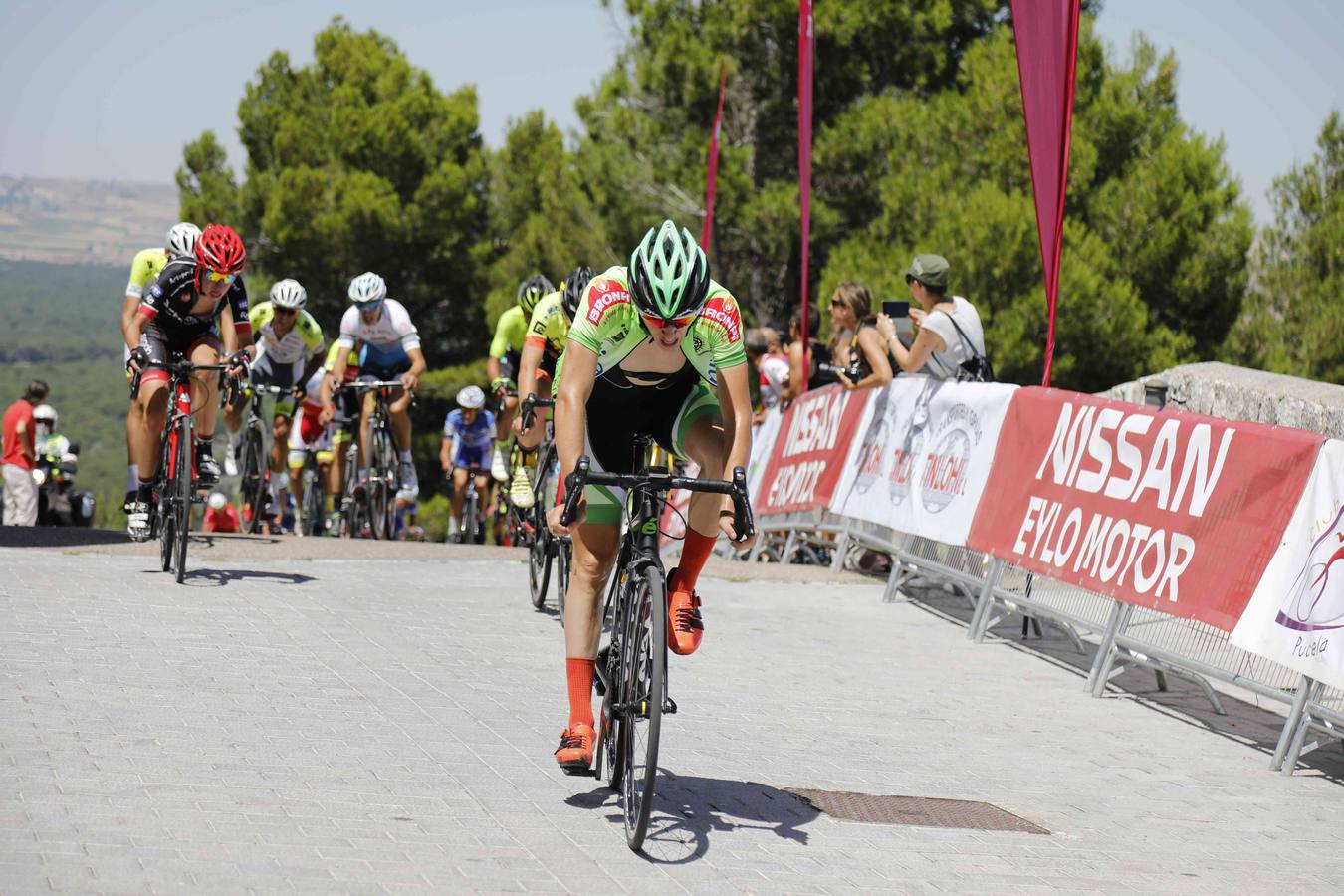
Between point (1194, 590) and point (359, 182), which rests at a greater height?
point (359, 182)

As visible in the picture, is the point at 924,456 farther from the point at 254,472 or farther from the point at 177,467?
the point at 254,472

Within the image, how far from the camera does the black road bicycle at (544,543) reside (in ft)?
32.1

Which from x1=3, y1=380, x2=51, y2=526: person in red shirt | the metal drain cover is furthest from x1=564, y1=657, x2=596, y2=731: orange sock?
x1=3, y1=380, x2=51, y2=526: person in red shirt

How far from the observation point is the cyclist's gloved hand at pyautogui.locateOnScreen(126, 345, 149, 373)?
1048cm

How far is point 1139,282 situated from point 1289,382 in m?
14.7

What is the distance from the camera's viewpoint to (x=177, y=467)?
10297 millimetres

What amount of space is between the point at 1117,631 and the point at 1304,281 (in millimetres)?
18591

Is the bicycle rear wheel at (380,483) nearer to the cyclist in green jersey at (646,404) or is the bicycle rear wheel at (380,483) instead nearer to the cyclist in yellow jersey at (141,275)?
the cyclist in yellow jersey at (141,275)

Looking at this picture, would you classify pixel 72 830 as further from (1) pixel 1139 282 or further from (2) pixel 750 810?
(1) pixel 1139 282

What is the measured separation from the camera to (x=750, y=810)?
6.23 meters

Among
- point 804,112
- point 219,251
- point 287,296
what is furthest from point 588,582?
point 804,112

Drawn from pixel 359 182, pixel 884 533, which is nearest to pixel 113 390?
pixel 359 182

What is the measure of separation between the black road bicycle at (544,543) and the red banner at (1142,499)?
8.83 feet

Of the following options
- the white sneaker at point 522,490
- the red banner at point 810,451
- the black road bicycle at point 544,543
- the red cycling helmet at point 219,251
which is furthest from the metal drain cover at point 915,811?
the red banner at point 810,451
